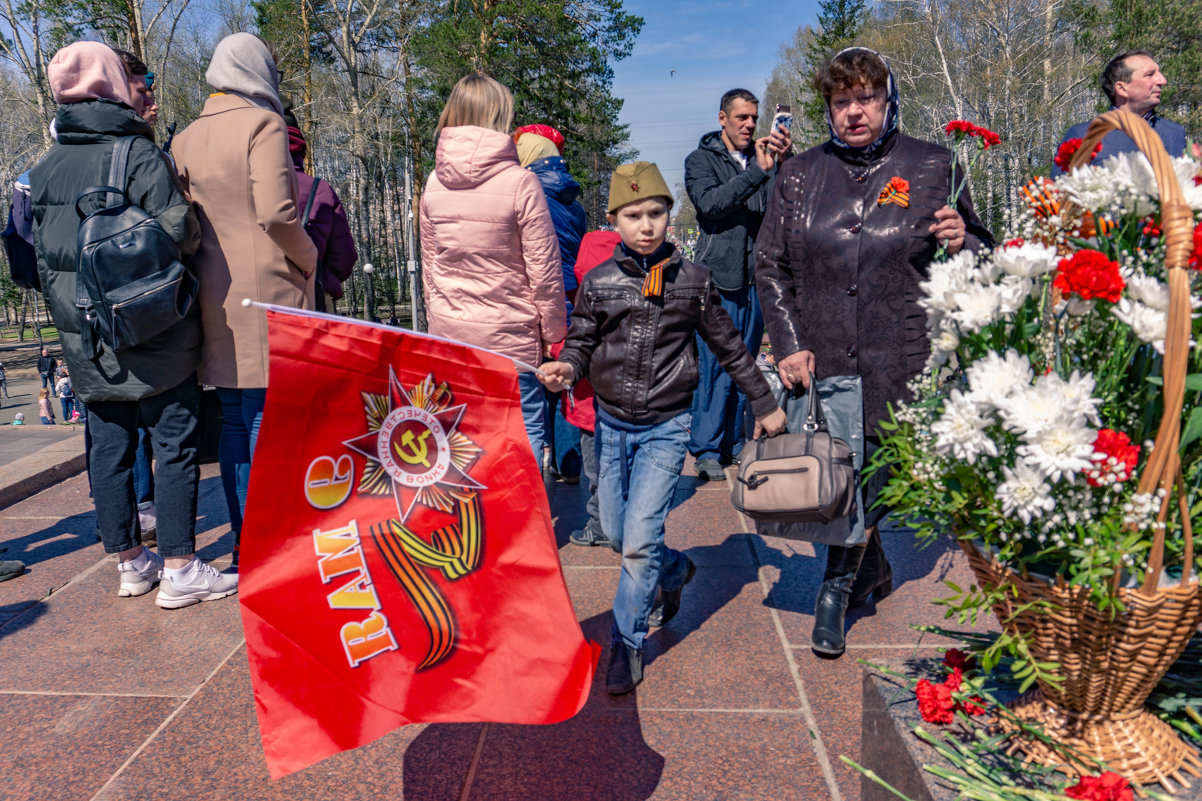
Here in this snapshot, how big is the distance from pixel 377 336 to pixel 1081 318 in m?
1.44

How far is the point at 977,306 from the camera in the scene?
163cm

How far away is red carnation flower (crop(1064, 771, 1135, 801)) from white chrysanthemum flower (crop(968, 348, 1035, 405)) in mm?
711

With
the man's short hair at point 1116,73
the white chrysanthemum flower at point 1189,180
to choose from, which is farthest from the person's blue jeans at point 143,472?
the man's short hair at point 1116,73

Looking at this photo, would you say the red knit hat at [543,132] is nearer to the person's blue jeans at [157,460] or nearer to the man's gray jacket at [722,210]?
the man's gray jacket at [722,210]

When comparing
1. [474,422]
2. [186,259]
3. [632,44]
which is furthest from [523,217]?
[632,44]

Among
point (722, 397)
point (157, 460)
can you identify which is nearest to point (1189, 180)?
point (157, 460)

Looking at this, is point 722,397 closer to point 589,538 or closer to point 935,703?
point 589,538

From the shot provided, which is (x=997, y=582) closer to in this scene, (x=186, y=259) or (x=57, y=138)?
(x=186, y=259)

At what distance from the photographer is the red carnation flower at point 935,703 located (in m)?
1.85

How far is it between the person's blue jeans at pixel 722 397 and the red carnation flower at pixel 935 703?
372 centimetres

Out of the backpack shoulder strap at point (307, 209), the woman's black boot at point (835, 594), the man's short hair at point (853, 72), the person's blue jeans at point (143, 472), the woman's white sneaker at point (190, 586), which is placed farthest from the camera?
the person's blue jeans at point (143, 472)

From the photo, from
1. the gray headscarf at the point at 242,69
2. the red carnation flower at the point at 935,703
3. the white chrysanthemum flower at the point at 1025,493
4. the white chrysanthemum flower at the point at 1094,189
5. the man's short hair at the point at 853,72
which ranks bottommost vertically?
the red carnation flower at the point at 935,703

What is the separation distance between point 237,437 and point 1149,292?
3.64m

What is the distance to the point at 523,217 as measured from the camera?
3.78 m
